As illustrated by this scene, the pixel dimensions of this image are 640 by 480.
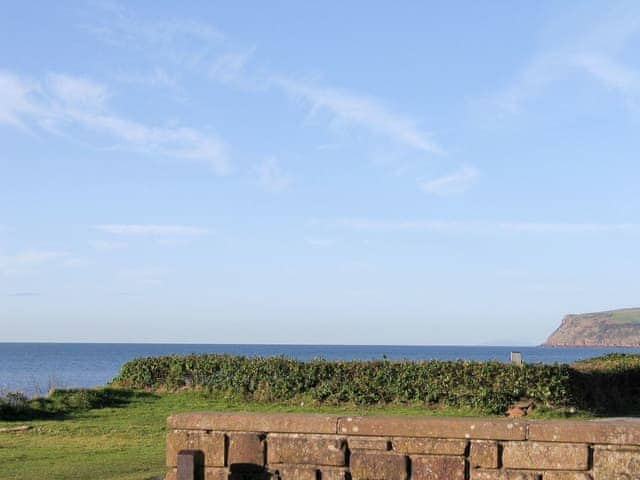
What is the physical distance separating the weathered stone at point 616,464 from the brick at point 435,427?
0.71 meters

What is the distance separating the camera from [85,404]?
20.4m

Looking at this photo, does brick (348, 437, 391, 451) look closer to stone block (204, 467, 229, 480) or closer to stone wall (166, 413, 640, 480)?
stone wall (166, 413, 640, 480)

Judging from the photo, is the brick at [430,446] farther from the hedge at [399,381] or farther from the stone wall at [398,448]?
the hedge at [399,381]

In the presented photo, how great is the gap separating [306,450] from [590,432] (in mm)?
2733

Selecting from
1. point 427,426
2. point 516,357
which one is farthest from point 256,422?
point 516,357

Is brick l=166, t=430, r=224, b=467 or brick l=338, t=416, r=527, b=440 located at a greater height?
brick l=338, t=416, r=527, b=440

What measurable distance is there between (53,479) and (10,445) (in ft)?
13.0

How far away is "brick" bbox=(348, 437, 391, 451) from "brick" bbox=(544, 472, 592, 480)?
1533mm

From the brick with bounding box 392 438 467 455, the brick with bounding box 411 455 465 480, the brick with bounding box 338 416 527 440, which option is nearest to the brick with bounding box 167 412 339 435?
the brick with bounding box 338 416 527 440

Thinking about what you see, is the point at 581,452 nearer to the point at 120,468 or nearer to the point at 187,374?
the point at 120,468

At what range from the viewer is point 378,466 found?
8.41 metres

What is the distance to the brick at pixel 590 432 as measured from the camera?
7883 mm

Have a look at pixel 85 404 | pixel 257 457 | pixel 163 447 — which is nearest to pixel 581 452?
pixel 257 457

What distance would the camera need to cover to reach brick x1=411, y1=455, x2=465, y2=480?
27.0ft
